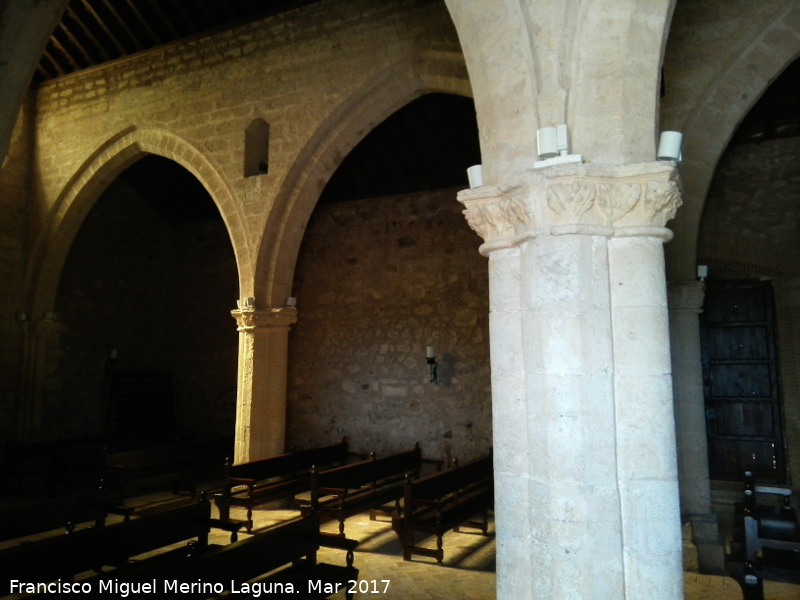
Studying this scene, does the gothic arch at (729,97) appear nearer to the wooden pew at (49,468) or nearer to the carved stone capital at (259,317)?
the carved stone capital at (259,317)

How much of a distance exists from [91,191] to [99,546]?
6.83 metres

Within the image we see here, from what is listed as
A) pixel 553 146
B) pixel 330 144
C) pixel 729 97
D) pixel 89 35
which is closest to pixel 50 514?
pixel 553 146

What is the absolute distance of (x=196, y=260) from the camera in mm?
11359

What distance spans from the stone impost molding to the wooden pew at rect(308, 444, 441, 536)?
3460 mm

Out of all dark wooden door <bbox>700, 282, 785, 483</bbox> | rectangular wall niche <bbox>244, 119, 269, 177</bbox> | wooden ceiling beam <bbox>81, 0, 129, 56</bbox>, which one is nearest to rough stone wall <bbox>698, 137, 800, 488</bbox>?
dark wooden door <bbox>700, 282, 785, 483</bbox>

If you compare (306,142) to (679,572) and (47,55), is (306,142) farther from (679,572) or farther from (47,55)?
(679,572)

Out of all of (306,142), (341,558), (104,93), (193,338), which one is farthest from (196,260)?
(341,558)

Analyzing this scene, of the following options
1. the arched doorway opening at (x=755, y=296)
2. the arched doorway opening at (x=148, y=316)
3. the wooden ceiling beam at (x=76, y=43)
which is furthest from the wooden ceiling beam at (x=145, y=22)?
the arched doorway opening at (x=755, y=296)

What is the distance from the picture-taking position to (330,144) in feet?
23.7

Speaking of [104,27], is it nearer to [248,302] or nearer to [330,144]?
[330,144]

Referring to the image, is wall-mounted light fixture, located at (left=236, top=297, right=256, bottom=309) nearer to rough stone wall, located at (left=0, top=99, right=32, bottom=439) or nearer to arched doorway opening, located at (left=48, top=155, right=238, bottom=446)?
arched doorway opening, located at (left=48, top=155, right=238, bottom=446)

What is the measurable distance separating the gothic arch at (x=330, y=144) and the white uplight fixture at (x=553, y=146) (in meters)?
3.83

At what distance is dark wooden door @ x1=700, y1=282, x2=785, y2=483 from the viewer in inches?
287

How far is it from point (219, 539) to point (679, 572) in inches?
186
